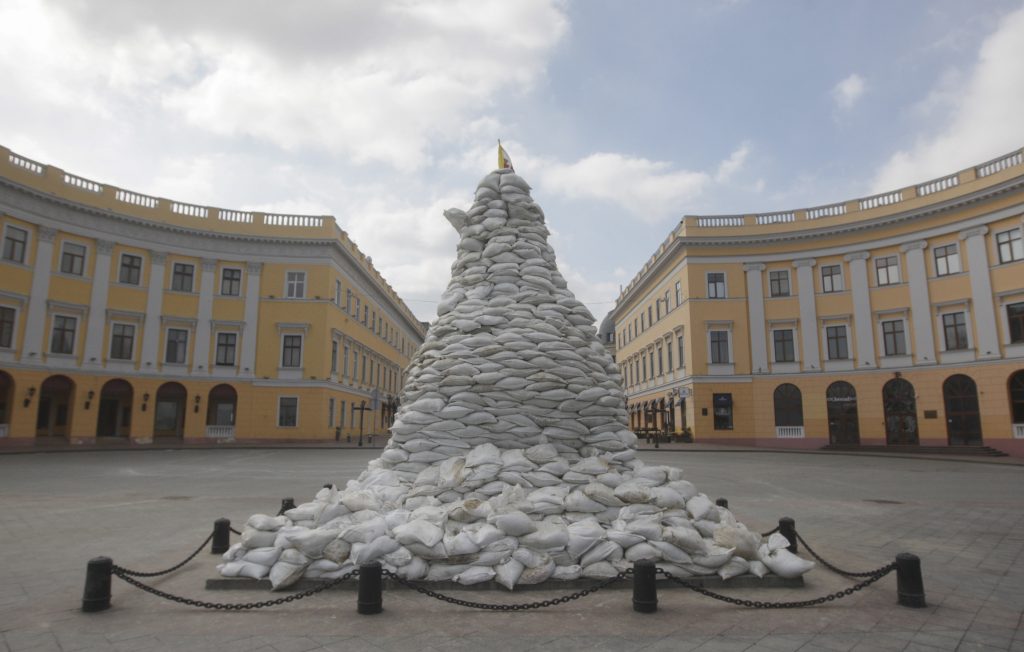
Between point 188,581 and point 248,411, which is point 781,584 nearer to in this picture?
point 188,581

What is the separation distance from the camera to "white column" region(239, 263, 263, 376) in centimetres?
3120

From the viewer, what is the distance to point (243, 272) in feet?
105

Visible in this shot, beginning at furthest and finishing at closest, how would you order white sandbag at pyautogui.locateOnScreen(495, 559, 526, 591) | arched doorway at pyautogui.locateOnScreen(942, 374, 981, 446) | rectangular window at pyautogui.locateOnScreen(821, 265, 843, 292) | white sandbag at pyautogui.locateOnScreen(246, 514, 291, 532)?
rectangular window at pyautogui.locateOnScreen(821, 265, 843, 292) → arched doorway at pyautogui.locateOnScreen(942, 374, 981, 446) → white sandbag at pyautogui.locateOnScreen(246, 514, 291, 532) → white sandbag at pyautogui.locateOnScreen(495, 559, 526, 591)

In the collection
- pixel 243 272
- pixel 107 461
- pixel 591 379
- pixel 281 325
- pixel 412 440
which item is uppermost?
pixel 243 272

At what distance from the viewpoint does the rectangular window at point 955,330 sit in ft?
86.6

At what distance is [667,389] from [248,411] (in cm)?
2330

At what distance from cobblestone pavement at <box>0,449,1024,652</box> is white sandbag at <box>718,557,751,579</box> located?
138 mm

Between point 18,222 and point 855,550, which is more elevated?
point 18,222

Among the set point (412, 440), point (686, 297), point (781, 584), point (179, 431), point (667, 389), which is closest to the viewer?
point (781, 584)

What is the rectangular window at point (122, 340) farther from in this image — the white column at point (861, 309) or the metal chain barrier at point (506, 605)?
the white column at point (861, 309)

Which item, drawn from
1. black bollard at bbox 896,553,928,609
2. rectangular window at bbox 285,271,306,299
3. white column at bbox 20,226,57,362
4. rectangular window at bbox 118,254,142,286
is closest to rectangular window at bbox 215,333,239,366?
rectangular window at bbox 285,271,306,299

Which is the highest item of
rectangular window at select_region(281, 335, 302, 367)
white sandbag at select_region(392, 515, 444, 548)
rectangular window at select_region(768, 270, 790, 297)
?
rectangular window at select_region(768, 270, 790, 297)

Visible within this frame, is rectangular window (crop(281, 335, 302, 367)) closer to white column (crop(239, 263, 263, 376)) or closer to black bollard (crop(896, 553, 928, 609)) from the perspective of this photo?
white column (crop(239, 263, 263, 376))

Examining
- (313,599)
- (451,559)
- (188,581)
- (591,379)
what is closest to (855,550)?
(591,379)
